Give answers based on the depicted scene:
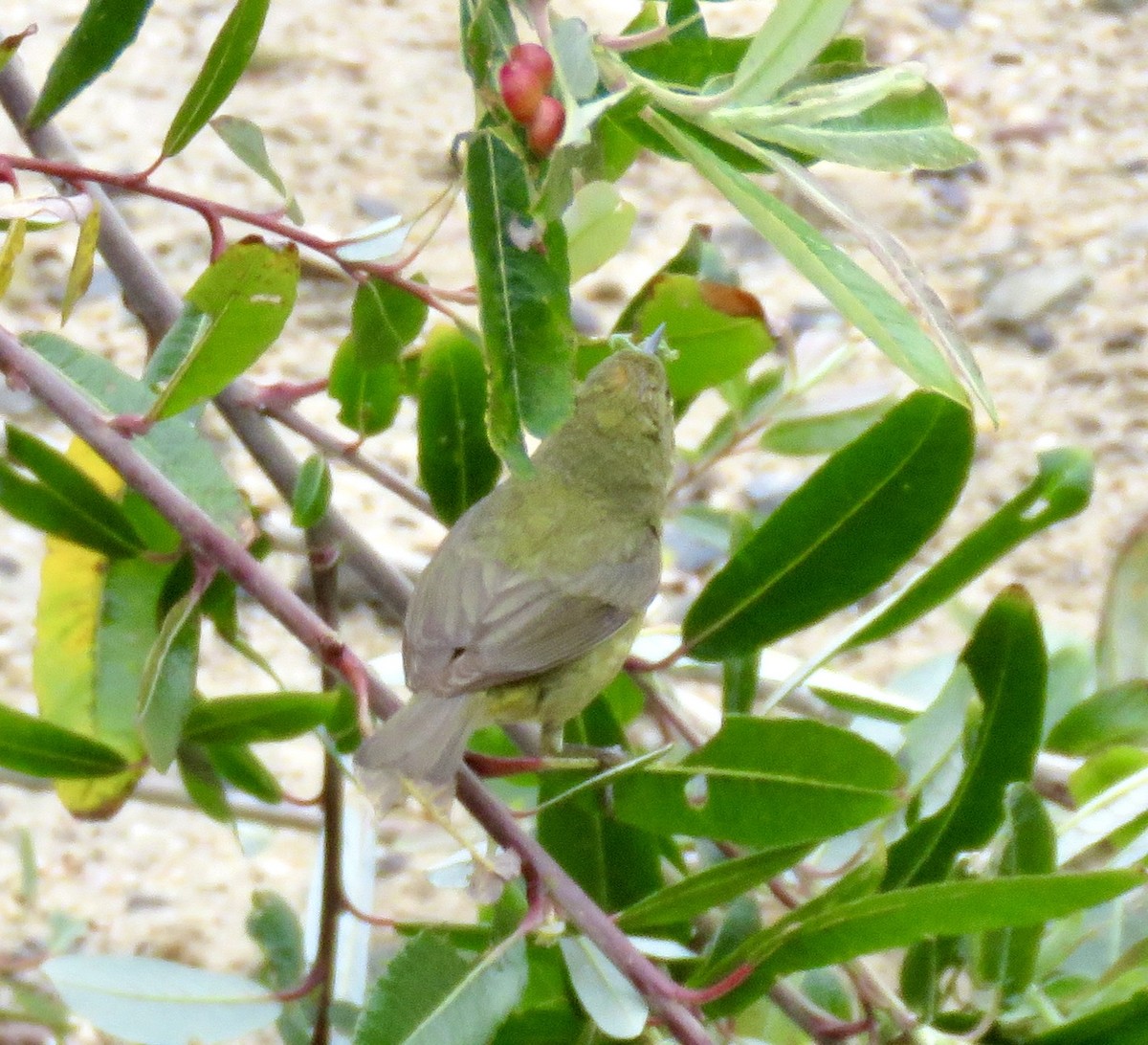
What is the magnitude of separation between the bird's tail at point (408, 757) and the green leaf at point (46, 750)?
0.34m

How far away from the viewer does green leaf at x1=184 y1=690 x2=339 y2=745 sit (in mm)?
1921

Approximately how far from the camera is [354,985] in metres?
2.78

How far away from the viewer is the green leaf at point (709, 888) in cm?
176

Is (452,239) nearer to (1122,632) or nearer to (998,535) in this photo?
(1122,632)

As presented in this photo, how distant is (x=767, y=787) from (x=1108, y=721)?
85cm

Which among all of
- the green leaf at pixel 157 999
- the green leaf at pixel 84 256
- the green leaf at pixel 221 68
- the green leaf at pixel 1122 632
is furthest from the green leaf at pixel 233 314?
the green leaf at pixel 1122 632

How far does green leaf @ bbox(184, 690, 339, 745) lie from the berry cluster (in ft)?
2.51

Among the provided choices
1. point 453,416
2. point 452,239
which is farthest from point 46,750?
point 452,239

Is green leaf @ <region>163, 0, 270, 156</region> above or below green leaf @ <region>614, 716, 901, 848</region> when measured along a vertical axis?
above

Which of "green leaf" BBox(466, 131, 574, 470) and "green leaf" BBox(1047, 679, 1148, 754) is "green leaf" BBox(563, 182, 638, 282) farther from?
"green leaf" BBox(1047, 679, 1148, 754)

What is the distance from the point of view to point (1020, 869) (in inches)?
71.3

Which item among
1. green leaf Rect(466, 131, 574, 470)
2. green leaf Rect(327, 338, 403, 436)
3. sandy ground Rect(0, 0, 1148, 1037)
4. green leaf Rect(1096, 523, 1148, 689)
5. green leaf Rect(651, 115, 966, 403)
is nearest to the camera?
green leaf Rect(651, 115, 966, 403)

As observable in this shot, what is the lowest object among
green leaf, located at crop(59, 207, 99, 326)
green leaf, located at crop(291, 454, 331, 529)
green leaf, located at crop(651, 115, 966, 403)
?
green leaf, located at crop(291, 454, 331, 529)

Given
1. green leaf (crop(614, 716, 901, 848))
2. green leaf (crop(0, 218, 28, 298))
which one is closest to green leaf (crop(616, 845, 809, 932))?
green leaf (crop(614, 716, 901, 848))
